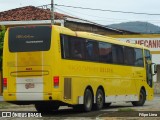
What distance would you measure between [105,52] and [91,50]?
1.59 m

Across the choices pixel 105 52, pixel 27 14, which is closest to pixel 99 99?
pixel 105 52

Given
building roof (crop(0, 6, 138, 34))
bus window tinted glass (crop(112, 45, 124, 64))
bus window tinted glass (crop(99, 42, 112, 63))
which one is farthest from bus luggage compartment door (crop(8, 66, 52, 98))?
building roof (crop(0, 6, 138, 34))

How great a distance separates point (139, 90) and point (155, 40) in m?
22.4

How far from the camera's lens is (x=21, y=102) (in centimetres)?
1998

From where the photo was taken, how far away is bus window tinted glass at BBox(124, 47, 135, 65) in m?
26.0

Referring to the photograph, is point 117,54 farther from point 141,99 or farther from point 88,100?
point 141,99

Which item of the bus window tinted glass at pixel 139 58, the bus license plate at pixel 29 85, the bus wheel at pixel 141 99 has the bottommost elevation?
the bus wheel at pixel 141 99

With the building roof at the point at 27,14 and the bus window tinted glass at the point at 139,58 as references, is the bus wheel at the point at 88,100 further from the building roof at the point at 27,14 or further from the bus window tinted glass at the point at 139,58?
the building roof at the point at 27,14

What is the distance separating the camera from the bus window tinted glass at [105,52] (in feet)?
75.7

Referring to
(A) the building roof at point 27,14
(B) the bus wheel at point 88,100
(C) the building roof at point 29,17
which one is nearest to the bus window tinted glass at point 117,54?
(B) the bus wheel at point 88,100

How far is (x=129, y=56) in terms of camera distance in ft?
86.9

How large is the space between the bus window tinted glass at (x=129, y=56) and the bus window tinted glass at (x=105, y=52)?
1.99m

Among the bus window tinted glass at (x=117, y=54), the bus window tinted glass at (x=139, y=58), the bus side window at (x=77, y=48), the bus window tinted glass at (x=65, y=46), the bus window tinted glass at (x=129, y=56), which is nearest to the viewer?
the bus window tinted glass at (x=65, y=46)

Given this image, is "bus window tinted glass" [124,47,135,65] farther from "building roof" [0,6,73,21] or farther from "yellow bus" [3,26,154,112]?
"building roof" [0,6,73,21]
